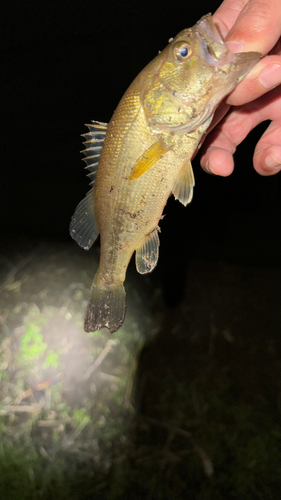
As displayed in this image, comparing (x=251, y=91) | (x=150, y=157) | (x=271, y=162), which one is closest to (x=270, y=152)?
(x=271, y=162)

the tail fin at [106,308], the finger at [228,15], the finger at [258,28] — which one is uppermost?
the finger at [228,15]

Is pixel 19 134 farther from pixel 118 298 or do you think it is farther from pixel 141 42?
pixel 118 298

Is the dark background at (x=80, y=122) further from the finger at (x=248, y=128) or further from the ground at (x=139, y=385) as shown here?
the finger at (x=248, y=128)

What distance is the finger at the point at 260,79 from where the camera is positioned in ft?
2.60

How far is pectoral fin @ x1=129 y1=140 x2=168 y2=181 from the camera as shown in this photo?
805 millimetres

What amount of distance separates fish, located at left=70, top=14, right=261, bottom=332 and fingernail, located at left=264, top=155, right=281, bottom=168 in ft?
1.69

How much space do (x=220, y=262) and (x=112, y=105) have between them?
1.44m

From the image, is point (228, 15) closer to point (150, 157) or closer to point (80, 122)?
point (150, 157)

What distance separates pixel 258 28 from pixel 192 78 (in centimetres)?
21

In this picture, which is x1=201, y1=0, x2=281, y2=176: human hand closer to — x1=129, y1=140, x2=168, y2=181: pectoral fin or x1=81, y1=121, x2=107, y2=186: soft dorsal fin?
x1=129, y1=140, x2=168, y2=181: pectoral fin

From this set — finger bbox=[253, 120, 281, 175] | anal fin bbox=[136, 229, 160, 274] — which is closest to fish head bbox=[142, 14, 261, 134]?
anal fin bbox=[136, 229, 160, 274]

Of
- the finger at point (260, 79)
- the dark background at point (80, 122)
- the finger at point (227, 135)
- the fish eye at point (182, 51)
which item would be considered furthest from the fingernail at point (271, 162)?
the dark background at point (80, 122)

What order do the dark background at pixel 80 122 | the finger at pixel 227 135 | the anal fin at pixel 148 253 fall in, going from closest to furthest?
1. the anal fin at pixel 148 253
2. the finger at pixel 227 135
3. the dark background at pixel 80 122

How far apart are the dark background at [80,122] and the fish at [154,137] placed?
1.48 metres
